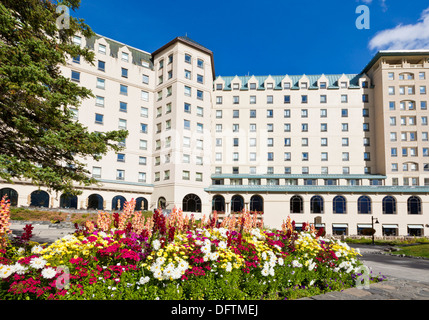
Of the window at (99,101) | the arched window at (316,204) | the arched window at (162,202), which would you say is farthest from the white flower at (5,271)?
the arched window at (316,204)

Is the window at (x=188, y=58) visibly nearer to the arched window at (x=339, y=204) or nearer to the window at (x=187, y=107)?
the window at (x=187, y=107)

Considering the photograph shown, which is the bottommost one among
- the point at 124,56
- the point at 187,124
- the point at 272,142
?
the point at 272,142

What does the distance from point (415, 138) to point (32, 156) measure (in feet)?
189

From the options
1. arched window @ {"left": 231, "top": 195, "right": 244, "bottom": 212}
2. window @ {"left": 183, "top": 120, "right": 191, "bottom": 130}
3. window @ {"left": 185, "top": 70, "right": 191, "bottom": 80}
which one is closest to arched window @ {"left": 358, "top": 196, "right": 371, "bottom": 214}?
arched window @ {"left": 231, "top": 195, "right": 244, "bottom": 212}

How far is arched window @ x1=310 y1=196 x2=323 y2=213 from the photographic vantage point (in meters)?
45.7

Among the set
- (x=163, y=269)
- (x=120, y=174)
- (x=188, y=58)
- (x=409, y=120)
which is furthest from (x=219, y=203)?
(x=163, y=269)

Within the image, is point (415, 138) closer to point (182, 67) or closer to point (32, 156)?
point (182, 67)

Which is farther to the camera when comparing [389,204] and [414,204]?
[389,204]

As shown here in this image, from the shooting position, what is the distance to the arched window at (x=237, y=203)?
155ft

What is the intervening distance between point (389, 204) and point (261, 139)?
80.5 ft

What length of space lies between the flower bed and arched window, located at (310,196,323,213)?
40.4 metres

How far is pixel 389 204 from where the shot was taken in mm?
45000

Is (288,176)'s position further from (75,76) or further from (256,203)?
(75,76)

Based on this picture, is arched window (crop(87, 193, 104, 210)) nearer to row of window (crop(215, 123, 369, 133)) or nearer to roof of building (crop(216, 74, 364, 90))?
row of window (crop(215, 123, 369, 133))
